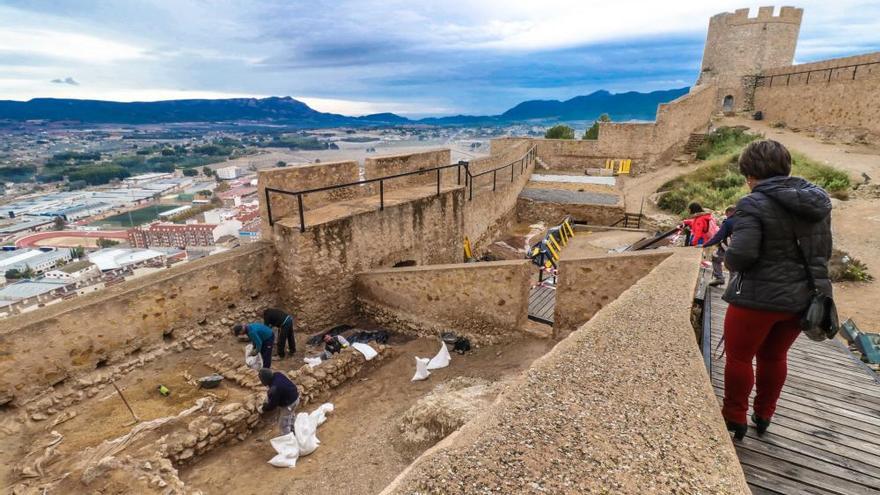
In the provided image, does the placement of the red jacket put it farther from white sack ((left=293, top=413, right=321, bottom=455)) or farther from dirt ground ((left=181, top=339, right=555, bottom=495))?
white sack ((left=293, top=413, right=321, bottom=455))

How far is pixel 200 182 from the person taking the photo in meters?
82.4

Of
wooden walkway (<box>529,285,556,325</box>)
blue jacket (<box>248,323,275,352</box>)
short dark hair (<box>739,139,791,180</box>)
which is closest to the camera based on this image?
short dark hair (<box>739,139,791,180</box>)

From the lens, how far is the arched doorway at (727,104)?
28.4 meters

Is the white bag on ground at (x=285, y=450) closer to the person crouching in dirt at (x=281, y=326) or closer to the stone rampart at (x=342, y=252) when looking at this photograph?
the person crouching in dirt at (x=281, y=326)

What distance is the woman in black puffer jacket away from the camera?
2320mm

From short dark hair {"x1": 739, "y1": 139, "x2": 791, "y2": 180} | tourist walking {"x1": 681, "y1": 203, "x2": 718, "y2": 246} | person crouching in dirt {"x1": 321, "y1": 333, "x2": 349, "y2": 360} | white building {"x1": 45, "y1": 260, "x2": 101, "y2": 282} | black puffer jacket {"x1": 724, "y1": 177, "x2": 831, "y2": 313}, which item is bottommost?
white building {"x1": 45, "y1": 260, "x2": 101, "y2": 282}

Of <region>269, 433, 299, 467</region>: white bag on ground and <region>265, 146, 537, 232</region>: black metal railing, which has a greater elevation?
<region>265, 146, 537, 232</region>: black metal railing

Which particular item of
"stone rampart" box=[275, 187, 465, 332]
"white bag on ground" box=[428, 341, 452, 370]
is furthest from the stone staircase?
"white bag on ground" box=[428, 341, 452, 370]

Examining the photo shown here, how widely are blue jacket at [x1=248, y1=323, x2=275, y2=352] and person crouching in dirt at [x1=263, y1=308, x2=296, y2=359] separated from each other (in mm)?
309

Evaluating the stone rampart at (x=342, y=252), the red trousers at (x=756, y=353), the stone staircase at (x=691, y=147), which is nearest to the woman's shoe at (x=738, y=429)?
the red trousers at (x=756, y=353)

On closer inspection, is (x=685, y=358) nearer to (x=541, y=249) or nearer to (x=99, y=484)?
(x=99, y=484)

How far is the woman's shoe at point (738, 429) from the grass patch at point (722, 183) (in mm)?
12820

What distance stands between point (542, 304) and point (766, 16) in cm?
3031

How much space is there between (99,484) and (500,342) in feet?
17.3
